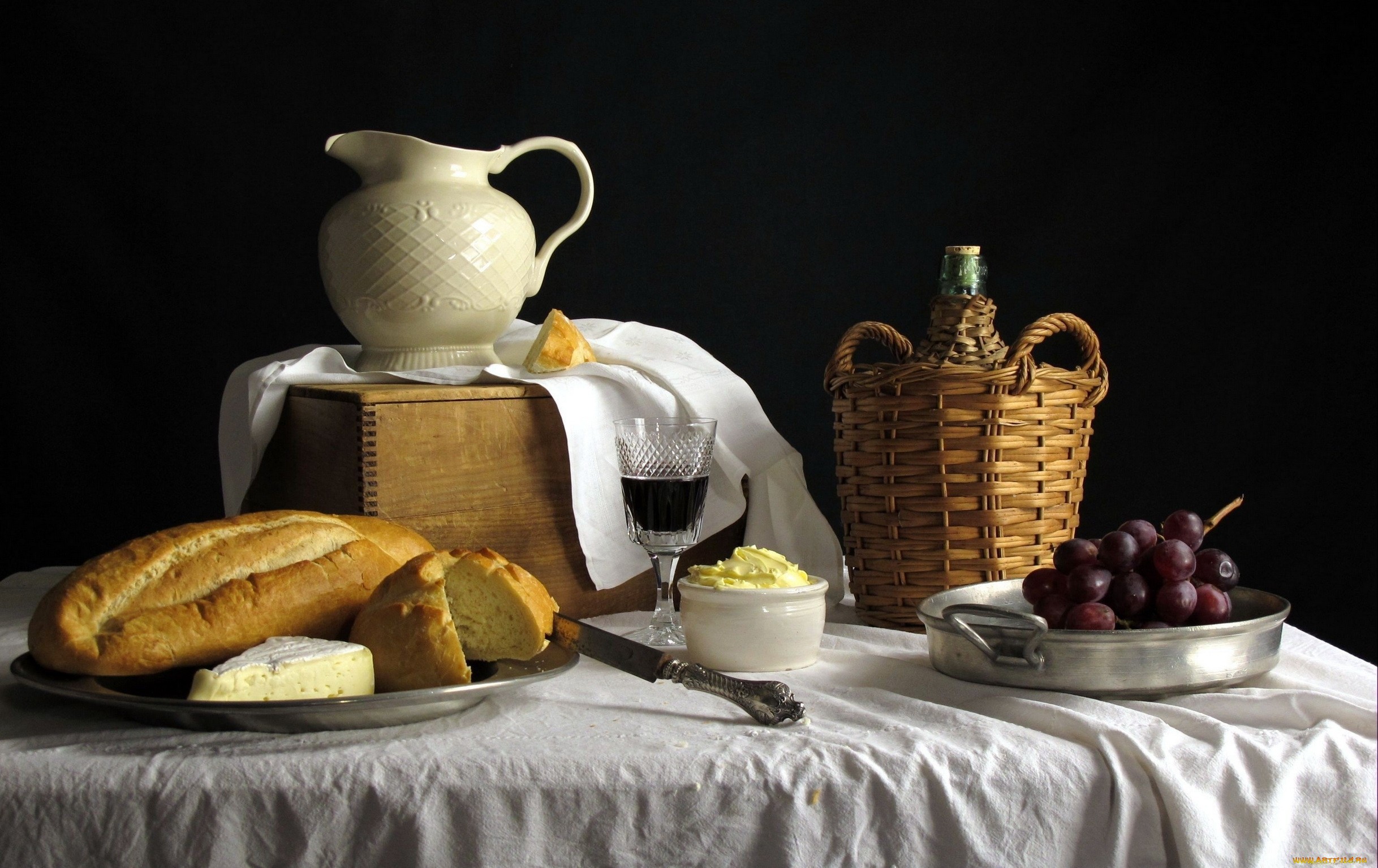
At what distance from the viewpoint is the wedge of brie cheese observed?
98cm

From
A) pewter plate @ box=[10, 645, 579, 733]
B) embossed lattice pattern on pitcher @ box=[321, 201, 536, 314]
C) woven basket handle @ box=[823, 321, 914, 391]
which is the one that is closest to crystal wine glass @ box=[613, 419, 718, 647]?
woven basket handle @ box=[823, 321, 914, 391]

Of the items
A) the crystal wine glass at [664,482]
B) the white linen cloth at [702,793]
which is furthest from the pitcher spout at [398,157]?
the white linen cloth at [702,793]

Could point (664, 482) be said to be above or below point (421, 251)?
below

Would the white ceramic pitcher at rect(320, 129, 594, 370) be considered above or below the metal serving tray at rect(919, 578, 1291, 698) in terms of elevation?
above

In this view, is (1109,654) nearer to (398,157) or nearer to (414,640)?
(414,640)

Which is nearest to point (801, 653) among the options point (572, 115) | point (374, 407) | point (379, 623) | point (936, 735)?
point (936, 735)

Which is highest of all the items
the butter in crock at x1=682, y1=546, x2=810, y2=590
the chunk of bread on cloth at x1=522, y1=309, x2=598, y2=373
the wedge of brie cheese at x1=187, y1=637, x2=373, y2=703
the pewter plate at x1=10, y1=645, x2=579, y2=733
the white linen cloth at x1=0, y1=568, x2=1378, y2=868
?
the chunk of bread on cloth at x1=522, y1=309, x2=598, y2=373

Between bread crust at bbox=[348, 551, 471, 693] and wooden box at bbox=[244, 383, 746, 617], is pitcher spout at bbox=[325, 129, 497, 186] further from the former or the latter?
Answer: bread crust at bbox=[348, 551, 471, 693]

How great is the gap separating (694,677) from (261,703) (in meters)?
0.36

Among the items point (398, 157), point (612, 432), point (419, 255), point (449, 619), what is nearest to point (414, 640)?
point (449, 619)

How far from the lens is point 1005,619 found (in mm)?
1140

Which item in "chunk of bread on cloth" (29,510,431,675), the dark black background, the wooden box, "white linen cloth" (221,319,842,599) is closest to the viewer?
"chunk of bread on cloth" (29,510,431,675)

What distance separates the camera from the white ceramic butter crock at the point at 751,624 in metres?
1.24

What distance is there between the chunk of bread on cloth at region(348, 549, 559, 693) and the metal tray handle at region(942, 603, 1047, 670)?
38cm
